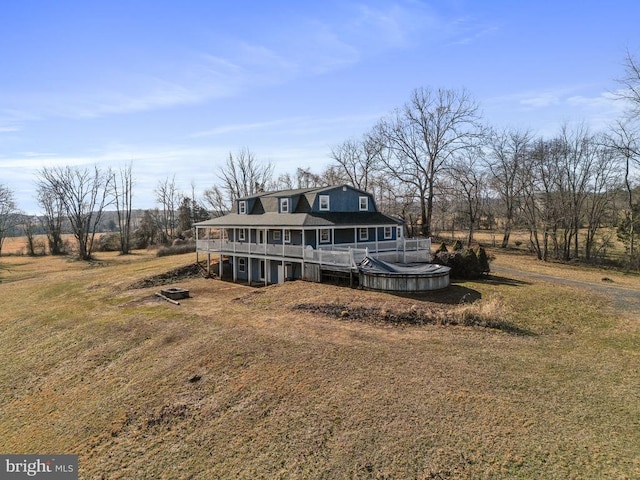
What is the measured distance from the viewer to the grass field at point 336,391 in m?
7.41

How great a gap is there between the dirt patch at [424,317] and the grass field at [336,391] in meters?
0.23

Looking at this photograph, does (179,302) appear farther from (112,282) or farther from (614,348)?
(614,348)

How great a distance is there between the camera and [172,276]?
1125 inches

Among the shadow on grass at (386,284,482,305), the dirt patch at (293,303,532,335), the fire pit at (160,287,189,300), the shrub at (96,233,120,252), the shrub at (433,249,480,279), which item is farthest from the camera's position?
the shrub at (96,233,120,252)

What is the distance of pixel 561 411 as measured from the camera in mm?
8414

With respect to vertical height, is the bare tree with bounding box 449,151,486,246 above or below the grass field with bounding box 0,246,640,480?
above

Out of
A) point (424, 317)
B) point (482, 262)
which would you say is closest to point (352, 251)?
point (424, 317)

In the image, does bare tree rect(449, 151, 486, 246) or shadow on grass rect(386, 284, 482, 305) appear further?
bare tree rect(449, 151, 486, 246)

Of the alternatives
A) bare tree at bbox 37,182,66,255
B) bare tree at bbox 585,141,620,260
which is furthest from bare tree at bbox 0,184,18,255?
bare tree at bbox 585,141,620,260

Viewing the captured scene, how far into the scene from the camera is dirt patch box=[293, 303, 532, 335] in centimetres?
1412

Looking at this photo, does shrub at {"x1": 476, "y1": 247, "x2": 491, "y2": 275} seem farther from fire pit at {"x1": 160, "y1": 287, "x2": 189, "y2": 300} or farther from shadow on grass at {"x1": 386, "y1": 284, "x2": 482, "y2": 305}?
fire pit at {"x1": 160, "y1": 287, "x2": 189, "y2": 300}

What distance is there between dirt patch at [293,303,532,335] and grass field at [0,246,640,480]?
8.9 inches

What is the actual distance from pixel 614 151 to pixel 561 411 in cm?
3185

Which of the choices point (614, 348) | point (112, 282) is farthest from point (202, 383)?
point (112, 282)
